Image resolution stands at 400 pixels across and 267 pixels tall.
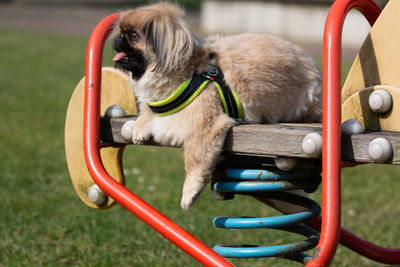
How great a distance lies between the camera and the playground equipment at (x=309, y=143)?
77.4 inches

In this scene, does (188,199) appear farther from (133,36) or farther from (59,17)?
(59,17)

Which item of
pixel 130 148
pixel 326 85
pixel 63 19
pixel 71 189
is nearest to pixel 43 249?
pixel 71 189

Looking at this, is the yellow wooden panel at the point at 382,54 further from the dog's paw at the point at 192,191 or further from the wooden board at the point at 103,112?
the wooden board at the point at 103,112

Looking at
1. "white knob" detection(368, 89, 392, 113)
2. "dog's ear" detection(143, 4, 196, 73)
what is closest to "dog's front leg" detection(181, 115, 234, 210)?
"dog's ear" detection(143, 4, 196, 73)

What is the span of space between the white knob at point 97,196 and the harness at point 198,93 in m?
0.76

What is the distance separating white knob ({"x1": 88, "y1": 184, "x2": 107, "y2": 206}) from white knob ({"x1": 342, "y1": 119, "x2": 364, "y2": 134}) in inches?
54.4

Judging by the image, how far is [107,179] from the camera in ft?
7.91

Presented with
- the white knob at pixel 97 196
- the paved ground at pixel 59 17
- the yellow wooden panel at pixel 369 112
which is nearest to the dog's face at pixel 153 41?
the yellow wooden panel at pixel 369 112

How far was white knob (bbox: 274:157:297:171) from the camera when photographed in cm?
219

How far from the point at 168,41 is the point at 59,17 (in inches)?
776

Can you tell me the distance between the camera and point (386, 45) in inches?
87.8

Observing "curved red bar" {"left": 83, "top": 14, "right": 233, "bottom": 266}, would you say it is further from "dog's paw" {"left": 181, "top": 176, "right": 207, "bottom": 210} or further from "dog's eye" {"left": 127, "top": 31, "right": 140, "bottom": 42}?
"dog's eye" {"left": 127, "top": 31, "right": 140, "bottom": 42}

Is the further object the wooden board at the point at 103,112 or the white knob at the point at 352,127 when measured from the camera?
the wooden board at the point at 103,112

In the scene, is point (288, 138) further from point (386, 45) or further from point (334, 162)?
point (386, 45)
